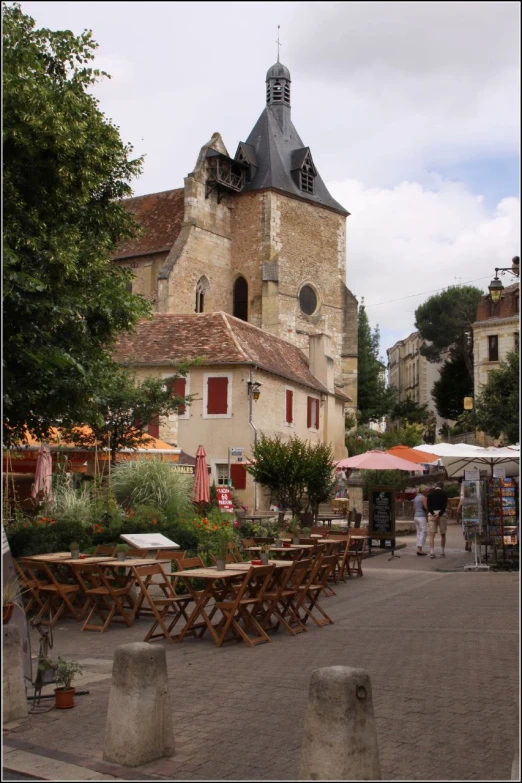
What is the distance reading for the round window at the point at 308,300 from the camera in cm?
4600

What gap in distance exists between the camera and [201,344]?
2930 centimetres

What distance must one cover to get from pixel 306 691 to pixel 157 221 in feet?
135

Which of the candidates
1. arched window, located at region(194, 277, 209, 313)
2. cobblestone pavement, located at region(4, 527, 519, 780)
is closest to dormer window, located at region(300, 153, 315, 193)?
arched window, located at region(194, 277, 209, 313)

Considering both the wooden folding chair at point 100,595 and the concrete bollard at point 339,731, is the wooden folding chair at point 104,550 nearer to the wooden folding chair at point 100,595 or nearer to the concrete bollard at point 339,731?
the wooden folding chair at point 100,595

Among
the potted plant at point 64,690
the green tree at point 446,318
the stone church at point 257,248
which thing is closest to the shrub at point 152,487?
the potted plant at point 64,690

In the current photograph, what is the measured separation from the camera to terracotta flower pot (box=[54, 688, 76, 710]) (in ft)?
22.1

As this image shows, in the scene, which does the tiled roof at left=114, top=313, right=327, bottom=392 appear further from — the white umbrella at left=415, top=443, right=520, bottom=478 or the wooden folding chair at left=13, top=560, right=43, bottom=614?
the wooden folding chair at left=13, top=560, right=43, bottom=614

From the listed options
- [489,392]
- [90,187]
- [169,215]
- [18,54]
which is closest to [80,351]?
[90,187]

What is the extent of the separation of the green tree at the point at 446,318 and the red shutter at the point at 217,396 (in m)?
41.2

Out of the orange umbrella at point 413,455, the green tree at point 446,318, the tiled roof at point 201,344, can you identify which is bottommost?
the orange umbrella at point 413,455

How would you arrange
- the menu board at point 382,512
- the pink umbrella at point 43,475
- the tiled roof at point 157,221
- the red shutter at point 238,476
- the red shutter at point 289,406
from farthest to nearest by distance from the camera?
the tiled roof at point 157,221 < the red shutter at point 289,406 < the red shutter at point 238,476 < the menu board at point 382,512 < the pink umbrella at point 43,475

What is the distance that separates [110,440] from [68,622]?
7.79 m

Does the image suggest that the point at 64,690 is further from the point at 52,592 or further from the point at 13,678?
the point at 52,592

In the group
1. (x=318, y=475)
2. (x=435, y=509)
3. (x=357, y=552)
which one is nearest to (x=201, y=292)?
(x=318, y=475)
